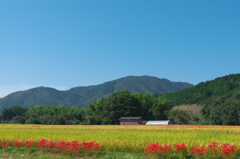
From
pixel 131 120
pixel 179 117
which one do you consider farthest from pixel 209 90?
pixel 131 120

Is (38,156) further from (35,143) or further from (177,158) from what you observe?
(177,158)

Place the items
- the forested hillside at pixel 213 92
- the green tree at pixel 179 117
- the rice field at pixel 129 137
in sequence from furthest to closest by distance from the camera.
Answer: the forested hillside at pixel 213 92 < the green tree at pixel 179 117 < the rice field at pixel 129 137

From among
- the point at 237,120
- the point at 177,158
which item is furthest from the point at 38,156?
the point at 237,120

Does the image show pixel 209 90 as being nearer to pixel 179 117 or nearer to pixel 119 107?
pixel 179 117

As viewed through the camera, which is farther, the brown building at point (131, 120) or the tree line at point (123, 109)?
the tree line at point (123, 109)

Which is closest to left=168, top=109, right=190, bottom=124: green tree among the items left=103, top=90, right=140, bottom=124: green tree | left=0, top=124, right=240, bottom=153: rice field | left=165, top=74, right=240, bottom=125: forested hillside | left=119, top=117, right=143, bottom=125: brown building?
left=119, top=117, right=143, bottom=125: brown building

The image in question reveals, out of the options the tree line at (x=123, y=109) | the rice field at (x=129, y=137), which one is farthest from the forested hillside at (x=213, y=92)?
the rice field at (x=129, y=137)

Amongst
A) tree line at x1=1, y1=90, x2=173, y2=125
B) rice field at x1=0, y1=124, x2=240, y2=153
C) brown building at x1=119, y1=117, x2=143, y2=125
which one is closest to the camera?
rice field at x1=0, y1=124, x2=240, y2=153

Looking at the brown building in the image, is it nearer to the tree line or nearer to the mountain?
the tree line

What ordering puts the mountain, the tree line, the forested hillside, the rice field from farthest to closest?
1. the mountain
2. the forested hillside
3. the tree line
4. the rice field

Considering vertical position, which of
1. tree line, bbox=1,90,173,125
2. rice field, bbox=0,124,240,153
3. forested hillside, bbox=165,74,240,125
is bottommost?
rice field, bbox=0,124,240,153

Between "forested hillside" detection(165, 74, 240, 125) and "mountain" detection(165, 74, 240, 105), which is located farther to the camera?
"mountain" detection(165, 74, 240, 105)

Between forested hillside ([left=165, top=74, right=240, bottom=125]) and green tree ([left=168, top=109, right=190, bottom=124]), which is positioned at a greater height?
forested hillside ([left=165, top=74, right=240, bottom=125])

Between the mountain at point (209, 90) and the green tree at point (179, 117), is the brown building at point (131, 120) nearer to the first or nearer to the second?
the green tree at point (179, 117)
